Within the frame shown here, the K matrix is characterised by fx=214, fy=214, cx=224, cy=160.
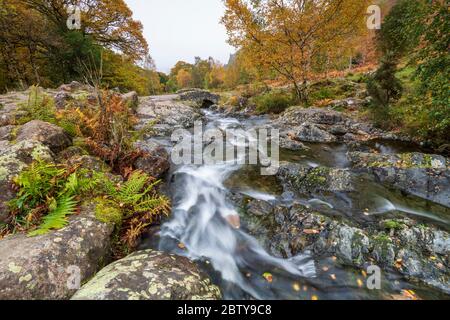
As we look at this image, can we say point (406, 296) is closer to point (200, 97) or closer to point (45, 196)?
point (45, 196)

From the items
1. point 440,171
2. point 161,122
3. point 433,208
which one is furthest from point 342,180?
point 161,122

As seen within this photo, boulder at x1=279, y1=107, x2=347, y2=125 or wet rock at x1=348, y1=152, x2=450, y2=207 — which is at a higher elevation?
boulder at x1=279, y1=107, x2=347, y2=125

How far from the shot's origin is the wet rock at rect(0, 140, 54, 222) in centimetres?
323

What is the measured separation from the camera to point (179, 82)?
2518 inches

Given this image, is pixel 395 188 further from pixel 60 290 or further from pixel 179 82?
pixel 179 82

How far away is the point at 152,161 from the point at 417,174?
628cm

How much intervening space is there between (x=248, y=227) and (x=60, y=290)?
115 inches

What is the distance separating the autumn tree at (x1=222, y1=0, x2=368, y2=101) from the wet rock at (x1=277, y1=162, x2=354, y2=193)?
31.0ft

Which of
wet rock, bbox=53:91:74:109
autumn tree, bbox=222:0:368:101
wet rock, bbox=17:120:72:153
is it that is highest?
autumn tree, bbox=222:0:368:101

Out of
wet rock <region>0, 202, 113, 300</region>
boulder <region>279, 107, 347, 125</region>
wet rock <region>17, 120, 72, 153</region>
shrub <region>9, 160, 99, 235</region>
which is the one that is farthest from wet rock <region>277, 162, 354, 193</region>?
boulder <region>279, 107, 347, 125</region>

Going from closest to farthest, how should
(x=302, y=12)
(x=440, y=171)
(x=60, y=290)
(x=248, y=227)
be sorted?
1. (x=60, y=290)
2. (x=248, y=227)
3. (x=440, y=171)
4. (x=302, y=12)

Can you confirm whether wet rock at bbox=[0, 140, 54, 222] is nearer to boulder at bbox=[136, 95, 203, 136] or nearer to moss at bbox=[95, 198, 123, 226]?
moss at bbox=[95, 198, 123, 226]

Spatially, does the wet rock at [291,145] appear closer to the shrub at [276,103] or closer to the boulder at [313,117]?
the boulder at [313,117]
